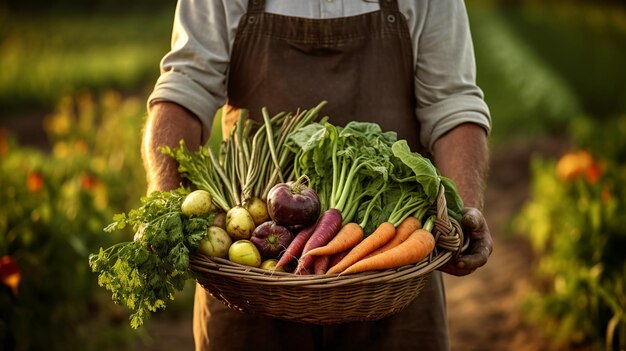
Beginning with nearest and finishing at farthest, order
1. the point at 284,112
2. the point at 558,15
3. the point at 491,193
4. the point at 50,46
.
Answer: the point at 284,112, the point at 491,193, the point at 558,15, the point at 50,46

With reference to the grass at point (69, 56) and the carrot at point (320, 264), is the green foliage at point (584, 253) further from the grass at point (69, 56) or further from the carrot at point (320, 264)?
the grass at point (69, 56)

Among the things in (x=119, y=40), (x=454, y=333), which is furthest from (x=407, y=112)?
(x=119, y=40)

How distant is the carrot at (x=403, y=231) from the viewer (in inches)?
84.2

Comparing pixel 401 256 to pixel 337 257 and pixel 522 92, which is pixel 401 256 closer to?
pixel 337 257

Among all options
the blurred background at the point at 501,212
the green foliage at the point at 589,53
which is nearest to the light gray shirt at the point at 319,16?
the blurred background at the point at 501,212

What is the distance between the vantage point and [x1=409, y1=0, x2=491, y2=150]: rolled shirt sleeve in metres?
2.68

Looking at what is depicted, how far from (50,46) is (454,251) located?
51.8 feet

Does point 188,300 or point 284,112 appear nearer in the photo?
point 284,112

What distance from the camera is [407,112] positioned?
110 inches

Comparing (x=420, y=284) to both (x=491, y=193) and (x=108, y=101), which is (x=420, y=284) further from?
(x=491, y=193)

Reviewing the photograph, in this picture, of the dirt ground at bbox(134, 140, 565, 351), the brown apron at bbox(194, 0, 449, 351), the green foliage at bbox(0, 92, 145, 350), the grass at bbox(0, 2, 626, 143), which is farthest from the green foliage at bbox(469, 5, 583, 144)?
the brown apron at bbox(194, 0, 449, 351)

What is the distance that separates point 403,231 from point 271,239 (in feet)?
1.40

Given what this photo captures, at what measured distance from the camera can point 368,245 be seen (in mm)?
2109

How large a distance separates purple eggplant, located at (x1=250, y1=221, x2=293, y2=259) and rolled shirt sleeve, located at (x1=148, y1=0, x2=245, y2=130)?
0.72 meters
